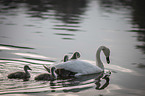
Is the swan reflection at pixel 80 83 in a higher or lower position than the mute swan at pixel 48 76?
lower

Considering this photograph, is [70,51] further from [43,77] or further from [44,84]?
[44,84]

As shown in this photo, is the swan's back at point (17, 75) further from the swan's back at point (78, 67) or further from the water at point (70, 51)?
the swan's back at point (78, 67)

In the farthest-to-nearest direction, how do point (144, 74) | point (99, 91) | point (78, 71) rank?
point (144, 74) → point (78, 71) → point (99, 91)

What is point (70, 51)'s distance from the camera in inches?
529

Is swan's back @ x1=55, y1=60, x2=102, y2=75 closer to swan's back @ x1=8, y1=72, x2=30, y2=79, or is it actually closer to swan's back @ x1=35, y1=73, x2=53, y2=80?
swan's back @ x1=35, y1=73, x2=53, y2=80

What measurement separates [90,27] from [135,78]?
10831mm

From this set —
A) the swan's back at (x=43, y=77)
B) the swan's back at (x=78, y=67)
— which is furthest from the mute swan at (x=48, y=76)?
the swan's back at (x=78, y=67)

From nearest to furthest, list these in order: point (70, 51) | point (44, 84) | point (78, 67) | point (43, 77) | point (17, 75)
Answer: point (44, 84) < point (43, 77) < point (17, 75) < point (78, 67) < point (70, 51)

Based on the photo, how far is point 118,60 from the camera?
39.7 feet

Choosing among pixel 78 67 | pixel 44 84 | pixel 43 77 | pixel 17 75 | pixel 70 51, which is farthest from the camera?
pixel 70 51

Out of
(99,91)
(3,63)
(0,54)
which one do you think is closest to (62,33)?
(0,54)

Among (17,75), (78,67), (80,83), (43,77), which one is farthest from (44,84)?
(78,67)

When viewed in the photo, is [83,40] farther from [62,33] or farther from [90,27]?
[90,27]

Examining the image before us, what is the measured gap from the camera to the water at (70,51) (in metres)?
8.53
